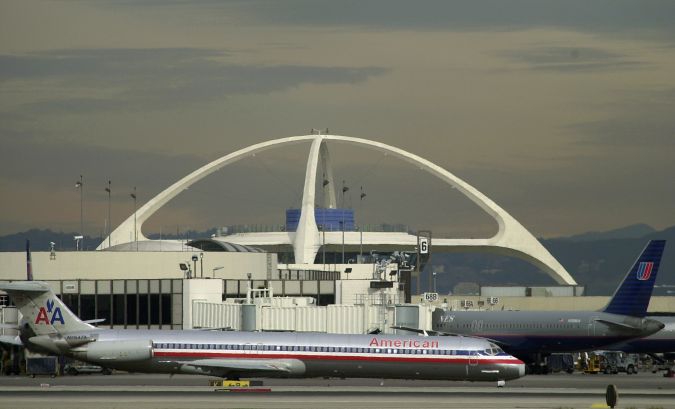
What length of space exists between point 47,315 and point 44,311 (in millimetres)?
305

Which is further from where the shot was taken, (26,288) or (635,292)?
(635,292)

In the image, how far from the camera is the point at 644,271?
11488 cm

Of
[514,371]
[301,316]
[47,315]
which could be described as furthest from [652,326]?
[47,315]

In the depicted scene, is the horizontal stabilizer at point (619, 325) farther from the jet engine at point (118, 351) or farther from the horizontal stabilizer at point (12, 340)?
the horizontal stabilizer at point (12, 340)

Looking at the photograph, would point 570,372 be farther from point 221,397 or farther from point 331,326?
point 221,397

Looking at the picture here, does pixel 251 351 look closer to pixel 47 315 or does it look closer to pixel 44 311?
pixel 47 315

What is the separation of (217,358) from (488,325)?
3996 cm

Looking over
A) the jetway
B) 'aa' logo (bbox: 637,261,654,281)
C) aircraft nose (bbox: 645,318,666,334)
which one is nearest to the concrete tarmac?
the jetway

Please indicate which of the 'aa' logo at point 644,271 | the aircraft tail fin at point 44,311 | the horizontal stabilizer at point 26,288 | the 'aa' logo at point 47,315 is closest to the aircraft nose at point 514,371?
the aircraft tail fin at point 44,311

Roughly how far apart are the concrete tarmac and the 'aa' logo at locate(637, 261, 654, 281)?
66.8 ft

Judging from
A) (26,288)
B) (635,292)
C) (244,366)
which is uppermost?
(26,288)

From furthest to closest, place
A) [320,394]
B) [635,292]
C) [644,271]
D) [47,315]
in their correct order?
[644,271]
[635,292]
[47,315]
[320,394]

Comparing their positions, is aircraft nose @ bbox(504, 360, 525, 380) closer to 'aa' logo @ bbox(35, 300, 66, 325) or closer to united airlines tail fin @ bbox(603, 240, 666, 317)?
'aa' logo @ bbox(35, 300, 66, 325)

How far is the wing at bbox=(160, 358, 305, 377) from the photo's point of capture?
78.2 metres
